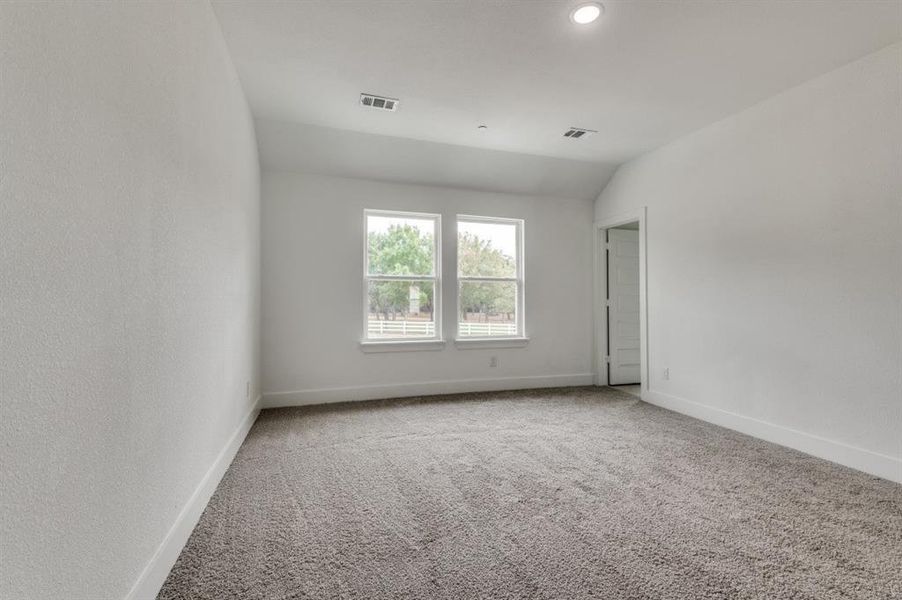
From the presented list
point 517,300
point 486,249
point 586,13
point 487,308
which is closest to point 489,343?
point 487,308

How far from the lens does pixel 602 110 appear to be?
3357 mm

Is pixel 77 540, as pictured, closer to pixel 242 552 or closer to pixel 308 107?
pixel 242 552

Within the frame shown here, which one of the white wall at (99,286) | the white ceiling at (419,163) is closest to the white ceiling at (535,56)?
the white ceiling at (419,163)

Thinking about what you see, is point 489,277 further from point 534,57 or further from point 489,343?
point 534,57

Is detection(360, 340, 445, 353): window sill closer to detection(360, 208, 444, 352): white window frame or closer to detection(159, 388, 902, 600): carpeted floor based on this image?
detection(360, 208, 444, 352): white window frame

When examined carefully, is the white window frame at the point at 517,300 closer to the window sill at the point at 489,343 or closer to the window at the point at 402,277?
the window sill at the point at 489,343

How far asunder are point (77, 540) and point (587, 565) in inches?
65.8

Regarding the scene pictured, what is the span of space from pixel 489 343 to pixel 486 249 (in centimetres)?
113

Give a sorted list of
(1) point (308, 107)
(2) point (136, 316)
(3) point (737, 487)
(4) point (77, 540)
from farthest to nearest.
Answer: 1. (1) point (308, 107)
2. (3) point (737, 487)
3. (2) point (136, 316)
4. (4) point (77, 540)

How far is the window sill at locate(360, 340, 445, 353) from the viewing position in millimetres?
4355

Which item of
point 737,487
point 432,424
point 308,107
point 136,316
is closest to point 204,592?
point 136,316

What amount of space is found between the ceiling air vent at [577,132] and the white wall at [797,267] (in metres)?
0.91

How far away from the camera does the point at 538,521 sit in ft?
6.40

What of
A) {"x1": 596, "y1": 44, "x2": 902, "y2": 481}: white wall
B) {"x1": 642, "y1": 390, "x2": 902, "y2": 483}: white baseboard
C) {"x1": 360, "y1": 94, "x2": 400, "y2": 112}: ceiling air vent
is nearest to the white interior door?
{"x1": 596, "y1": 44, "x2": 902, "y2": 481}: white wall
